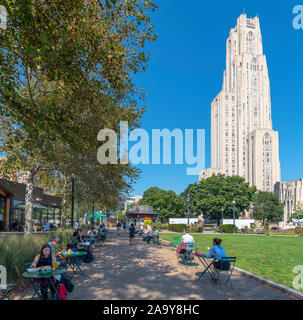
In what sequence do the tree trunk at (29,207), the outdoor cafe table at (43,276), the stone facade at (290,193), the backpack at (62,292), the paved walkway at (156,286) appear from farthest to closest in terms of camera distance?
the stone facade at (290,193) → the tree trunk at (29,207) → the paved walkway at (156,286) → the backpack at (62,292) → the outdoor cafe table at (43,276)

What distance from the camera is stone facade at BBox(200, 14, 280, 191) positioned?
5512 inches

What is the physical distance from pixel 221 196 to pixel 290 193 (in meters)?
66.3

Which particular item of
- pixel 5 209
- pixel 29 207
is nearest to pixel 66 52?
pixel 29 207

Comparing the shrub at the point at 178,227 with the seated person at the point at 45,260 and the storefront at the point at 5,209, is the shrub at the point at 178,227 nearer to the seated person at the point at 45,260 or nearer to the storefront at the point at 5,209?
the storefront at the point at 5,209

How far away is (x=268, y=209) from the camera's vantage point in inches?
3807

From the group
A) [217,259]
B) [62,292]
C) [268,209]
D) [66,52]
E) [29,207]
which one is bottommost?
[268,209]

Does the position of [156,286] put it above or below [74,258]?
below

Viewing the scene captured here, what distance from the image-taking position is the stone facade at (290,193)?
124 m

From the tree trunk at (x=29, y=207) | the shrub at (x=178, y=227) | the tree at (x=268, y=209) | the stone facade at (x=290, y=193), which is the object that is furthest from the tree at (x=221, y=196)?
the tree trunk at (x=29, y=207)

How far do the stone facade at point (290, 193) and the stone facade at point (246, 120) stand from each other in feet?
28.6

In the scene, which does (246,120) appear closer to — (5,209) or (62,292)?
(5,209)

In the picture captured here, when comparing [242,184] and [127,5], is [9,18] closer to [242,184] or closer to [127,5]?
[127,5]

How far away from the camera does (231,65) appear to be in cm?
16750
